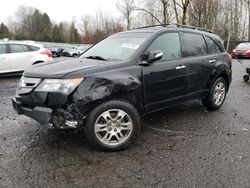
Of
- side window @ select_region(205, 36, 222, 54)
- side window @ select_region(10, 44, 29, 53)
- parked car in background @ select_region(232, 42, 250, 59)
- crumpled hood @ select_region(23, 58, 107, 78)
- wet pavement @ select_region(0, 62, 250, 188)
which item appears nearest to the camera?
wet pavement @ select_region(0, 62, 250, 188)

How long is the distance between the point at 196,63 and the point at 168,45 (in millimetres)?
711

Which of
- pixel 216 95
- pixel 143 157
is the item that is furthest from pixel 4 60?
pixel 143 157

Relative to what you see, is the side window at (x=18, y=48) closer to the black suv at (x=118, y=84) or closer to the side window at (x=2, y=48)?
the side window at (x=2, y=48)

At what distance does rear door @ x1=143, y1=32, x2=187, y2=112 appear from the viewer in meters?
4.46

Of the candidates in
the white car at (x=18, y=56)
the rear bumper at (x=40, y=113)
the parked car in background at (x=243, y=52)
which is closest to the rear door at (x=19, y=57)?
the white car at (x=18, y=56)

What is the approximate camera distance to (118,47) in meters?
4.85

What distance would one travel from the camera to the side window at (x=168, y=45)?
4715 millimetres

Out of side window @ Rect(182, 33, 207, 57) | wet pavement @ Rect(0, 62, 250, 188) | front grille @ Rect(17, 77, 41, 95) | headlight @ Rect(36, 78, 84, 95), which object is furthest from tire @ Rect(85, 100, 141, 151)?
side window @ Rect(182, 33, 207, 57)

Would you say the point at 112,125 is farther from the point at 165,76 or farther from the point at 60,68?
the point at 165,76

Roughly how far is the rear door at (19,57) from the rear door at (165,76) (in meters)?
7.75

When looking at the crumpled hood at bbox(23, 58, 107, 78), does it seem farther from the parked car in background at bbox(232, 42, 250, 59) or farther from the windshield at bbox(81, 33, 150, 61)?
the parked car in background at bbox(232, 42, 250, 59)

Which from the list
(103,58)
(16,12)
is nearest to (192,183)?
(103,58)

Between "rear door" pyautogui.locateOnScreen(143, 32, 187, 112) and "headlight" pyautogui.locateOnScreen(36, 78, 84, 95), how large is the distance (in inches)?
45.0

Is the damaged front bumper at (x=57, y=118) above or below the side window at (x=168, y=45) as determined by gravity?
below
